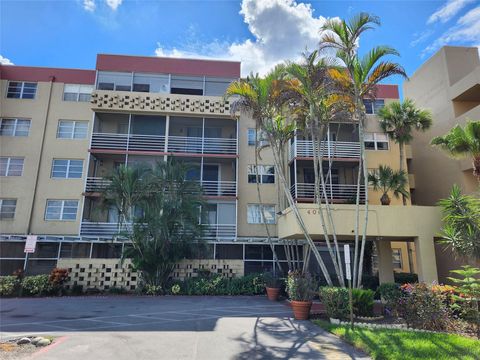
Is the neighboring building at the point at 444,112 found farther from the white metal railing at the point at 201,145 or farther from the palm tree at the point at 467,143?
the white metal railing at the point at 201,145

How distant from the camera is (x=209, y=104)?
23.9m

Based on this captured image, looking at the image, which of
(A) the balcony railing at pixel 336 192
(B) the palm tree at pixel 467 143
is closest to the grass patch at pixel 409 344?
(B) the palm tree at pixel 467 143

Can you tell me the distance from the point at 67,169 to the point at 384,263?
68.9 ft

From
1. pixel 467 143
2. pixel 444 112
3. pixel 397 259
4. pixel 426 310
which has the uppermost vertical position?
pixel 444 112

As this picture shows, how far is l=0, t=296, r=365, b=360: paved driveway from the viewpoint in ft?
25.7

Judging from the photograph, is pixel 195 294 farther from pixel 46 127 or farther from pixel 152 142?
pixel 46 127

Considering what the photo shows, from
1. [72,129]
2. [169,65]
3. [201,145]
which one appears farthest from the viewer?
[169,65]

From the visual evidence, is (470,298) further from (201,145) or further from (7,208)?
(7,208)

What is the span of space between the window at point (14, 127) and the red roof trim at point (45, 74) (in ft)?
Result: 10.3

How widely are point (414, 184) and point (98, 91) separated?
2387 centimetres

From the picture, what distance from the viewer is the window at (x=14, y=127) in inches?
909

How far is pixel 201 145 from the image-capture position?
23.6 meters

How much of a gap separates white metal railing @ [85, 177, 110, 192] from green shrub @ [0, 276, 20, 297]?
21.6 feet

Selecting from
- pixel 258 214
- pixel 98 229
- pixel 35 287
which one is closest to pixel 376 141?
pixel 258 214
